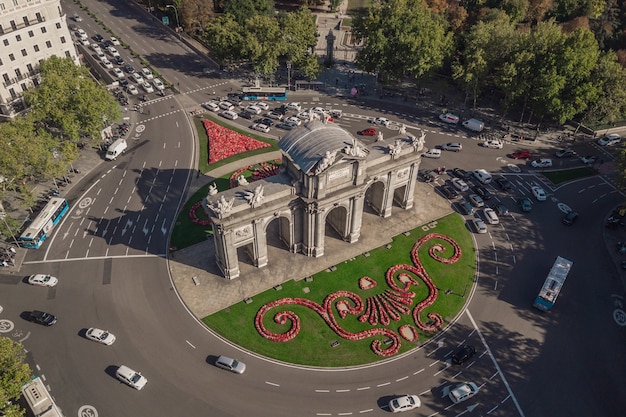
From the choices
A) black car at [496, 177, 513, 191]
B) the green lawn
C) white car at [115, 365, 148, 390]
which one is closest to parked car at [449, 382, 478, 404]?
the green lawn

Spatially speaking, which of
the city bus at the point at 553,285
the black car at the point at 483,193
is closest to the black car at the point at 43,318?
the city bus at the point at 553,285

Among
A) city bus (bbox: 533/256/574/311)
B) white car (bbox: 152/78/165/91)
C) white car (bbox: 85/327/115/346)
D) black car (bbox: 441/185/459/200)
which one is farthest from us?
white car (bbox: 152/78/165/91)

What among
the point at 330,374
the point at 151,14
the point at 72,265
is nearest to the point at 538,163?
the point at 330,374

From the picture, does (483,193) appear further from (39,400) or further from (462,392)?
(39,400)

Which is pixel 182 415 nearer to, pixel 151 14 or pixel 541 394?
pixel 541 394

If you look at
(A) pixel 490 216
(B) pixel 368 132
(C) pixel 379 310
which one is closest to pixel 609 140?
(A) pixel 490 216

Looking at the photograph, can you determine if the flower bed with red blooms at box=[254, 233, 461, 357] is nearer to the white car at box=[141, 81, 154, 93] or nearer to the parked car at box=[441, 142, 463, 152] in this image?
the parked car at box=[441, 142, 463, 152]
